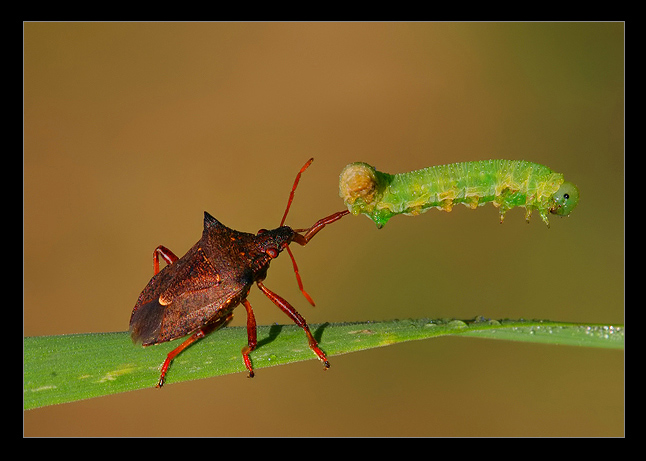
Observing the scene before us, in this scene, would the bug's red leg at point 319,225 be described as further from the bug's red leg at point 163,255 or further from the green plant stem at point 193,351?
the bug's red leg at point 163,255

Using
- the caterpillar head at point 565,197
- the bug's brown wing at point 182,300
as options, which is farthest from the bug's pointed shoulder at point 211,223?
the caterpillar head at point 565,197

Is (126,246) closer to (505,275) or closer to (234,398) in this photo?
(234,398)

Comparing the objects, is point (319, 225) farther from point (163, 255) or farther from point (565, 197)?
point (565, 197)

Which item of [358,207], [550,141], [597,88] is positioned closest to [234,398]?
[358,207]

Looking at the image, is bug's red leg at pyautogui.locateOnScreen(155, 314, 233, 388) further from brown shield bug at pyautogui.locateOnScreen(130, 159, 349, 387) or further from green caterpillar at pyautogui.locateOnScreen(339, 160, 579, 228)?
green caterpillar at pyautogui.locateOnScreen(339, 160, 579, 228)

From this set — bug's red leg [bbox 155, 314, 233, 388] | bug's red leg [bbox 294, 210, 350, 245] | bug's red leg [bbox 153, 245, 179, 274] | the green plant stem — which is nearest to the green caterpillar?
bug's red leg [bbox 294, 210, 350, 245]

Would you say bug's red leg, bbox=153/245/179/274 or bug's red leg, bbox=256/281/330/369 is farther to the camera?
bug's red leg, bbox=153/245/179/274
